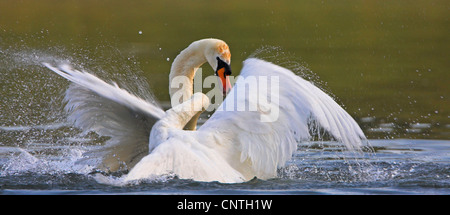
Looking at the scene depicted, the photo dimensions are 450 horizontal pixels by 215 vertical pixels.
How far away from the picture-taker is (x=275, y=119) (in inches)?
218

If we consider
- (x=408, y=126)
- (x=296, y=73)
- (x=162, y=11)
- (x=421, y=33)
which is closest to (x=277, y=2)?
(x=162, y=11)

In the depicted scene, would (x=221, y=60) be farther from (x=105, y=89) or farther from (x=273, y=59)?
(x=105, y=89)

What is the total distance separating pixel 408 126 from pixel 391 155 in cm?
162

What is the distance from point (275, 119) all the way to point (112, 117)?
168 centimetres

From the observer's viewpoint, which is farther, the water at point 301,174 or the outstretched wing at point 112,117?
the outstretched wing at point 112,117

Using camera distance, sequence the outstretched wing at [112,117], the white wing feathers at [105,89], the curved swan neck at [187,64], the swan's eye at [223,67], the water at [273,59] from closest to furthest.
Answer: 1. the white wing feathers at [105,89]
2. the water at [273,59]
3. the outstretched wing at [112,117]
4. the swan's eye at [223,67]
5. the curved swan neck at [187,64]

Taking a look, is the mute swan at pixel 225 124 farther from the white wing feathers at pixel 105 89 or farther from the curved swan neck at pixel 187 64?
the curved swan neck at pixel 187 64

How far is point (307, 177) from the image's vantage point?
249 inches

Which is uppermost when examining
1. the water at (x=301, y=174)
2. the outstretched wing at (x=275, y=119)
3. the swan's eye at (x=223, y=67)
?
the swan's eye at (x=223, y=67)

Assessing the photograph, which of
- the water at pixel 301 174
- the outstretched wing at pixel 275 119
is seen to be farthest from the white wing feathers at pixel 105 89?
the outstretched wing at pixel 275 119

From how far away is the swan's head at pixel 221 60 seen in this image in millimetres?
6859

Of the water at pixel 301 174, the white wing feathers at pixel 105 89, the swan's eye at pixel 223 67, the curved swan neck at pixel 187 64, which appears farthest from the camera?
the curved swan neck at pixel 187 64
